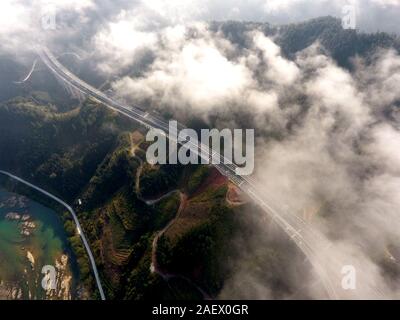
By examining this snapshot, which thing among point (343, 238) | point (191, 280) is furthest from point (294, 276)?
point (191, 280)

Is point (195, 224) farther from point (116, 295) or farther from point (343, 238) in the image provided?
point (343, 238)
